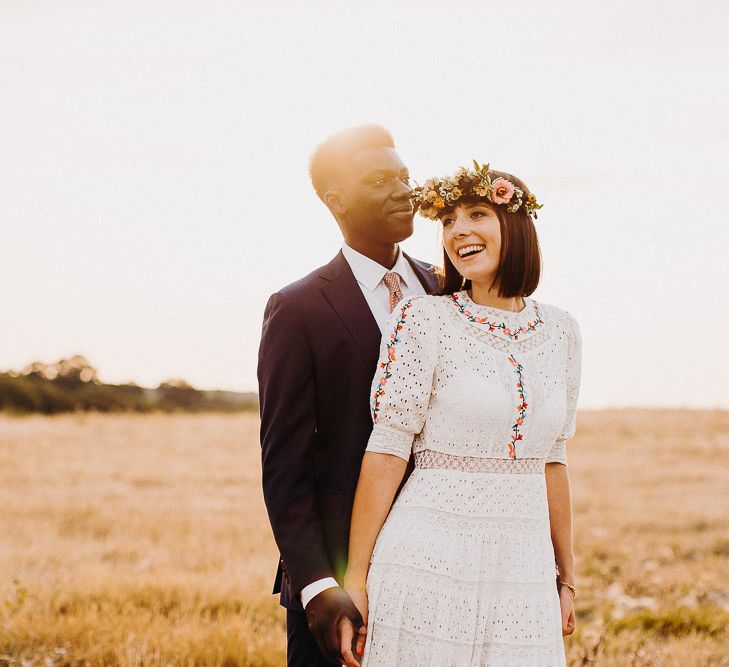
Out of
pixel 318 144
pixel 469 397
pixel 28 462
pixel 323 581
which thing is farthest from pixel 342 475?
pixel 28 462

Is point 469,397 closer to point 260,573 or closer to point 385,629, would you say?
point 385,629

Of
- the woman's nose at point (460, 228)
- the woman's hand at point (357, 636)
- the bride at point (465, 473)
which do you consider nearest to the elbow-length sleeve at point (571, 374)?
the bride at point (465, 473)

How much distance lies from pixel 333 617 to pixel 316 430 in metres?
0.64

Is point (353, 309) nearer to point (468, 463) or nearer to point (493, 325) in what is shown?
point (493, 325)

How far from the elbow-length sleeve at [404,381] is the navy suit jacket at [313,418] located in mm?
207

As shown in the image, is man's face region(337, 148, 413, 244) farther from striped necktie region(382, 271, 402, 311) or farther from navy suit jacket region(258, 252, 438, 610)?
navy suit jacket region(258, 252, 438, 610)

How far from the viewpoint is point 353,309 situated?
10.7 feet

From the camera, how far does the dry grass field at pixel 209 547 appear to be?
545 cm

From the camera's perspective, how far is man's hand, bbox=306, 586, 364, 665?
9.48 ft

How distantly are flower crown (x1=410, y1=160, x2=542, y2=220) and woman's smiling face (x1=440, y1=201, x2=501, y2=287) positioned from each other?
43 mm

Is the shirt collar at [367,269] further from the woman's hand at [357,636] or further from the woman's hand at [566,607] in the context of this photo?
the woman's hand at [566,607]

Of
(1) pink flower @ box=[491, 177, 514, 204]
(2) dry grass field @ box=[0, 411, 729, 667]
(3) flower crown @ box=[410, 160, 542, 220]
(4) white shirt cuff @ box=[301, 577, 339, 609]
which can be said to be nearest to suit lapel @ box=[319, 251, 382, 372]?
(3) flower crown @ box=[410, 160, 542, 220]

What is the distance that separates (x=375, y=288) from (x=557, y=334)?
27.7 inches

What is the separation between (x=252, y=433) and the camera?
20.4 meters
